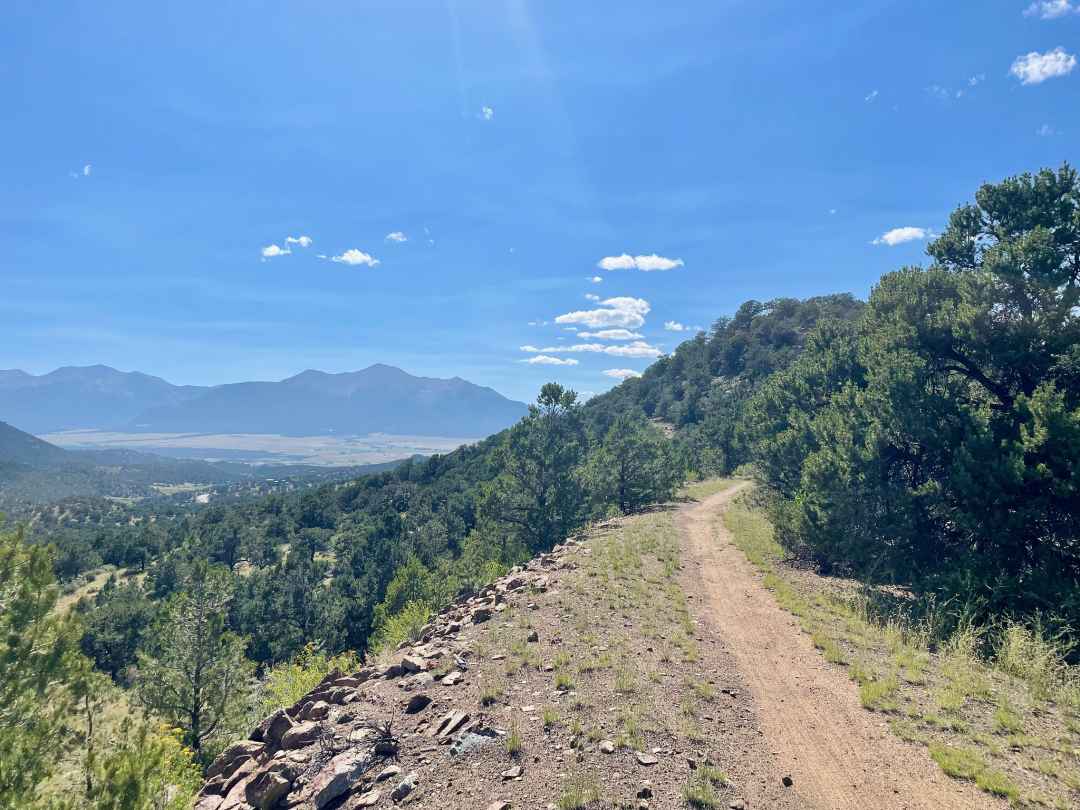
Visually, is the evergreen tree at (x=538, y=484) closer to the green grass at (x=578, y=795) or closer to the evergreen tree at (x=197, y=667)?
the evergreen tree at (x=197, y=667)

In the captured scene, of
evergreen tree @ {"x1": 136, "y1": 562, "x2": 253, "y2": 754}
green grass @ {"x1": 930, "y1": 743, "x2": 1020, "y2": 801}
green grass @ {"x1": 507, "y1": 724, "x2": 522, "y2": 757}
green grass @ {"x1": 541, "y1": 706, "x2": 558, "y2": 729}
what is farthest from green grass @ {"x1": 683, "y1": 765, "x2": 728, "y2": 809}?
evergreen tree @ {"x1": 136, "y1": 562, "x2": 253, "y2": 754}

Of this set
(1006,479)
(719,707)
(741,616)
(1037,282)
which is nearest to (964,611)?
(1006,479)

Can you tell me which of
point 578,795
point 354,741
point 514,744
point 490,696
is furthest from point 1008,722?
point 354,741

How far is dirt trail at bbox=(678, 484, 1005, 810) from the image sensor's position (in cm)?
657

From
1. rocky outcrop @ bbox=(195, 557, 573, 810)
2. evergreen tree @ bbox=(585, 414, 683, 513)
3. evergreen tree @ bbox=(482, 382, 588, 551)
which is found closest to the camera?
rocky outcrop @ bbox=(195, 557, 573, 810)

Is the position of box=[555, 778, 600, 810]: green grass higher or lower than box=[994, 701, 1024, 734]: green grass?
lower

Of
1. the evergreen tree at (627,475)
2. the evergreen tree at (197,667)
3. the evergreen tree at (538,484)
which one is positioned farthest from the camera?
the evergreen tree at (627,475)

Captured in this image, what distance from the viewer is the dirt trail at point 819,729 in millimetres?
6566

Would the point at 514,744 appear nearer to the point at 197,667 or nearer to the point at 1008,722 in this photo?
the point at 1008,722

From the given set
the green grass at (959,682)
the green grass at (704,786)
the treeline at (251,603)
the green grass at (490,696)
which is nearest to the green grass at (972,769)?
the green grass at (959,682)

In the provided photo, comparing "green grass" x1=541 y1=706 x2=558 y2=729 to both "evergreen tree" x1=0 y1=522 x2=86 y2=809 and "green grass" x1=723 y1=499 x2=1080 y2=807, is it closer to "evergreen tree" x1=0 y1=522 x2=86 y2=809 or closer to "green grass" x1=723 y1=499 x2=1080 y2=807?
"green grass" x1=723 y1=499 x2=1080 y2=807

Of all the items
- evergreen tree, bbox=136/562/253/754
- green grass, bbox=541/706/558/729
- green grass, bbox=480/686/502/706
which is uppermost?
green grass, bbox=541/706/558/729

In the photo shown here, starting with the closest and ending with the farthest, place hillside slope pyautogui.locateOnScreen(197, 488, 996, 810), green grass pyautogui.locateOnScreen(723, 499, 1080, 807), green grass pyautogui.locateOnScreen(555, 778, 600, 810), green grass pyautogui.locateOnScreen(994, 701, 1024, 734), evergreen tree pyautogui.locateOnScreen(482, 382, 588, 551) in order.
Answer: green grass pyautogui.locateOnScreen(555, 778, 600, 810), hillside slope pyautogui.locateOnScreen(197, 488, 996, 810), green grass pyautogui.locateOnScreen(723, 499, 1080, 807), green grass pyautogui.locateOnScreen(994, 701, 1024, 734), evergreen tree pyautogui.locateOnScreen(482, 382, 588, 551)

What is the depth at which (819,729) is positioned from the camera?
817cm
